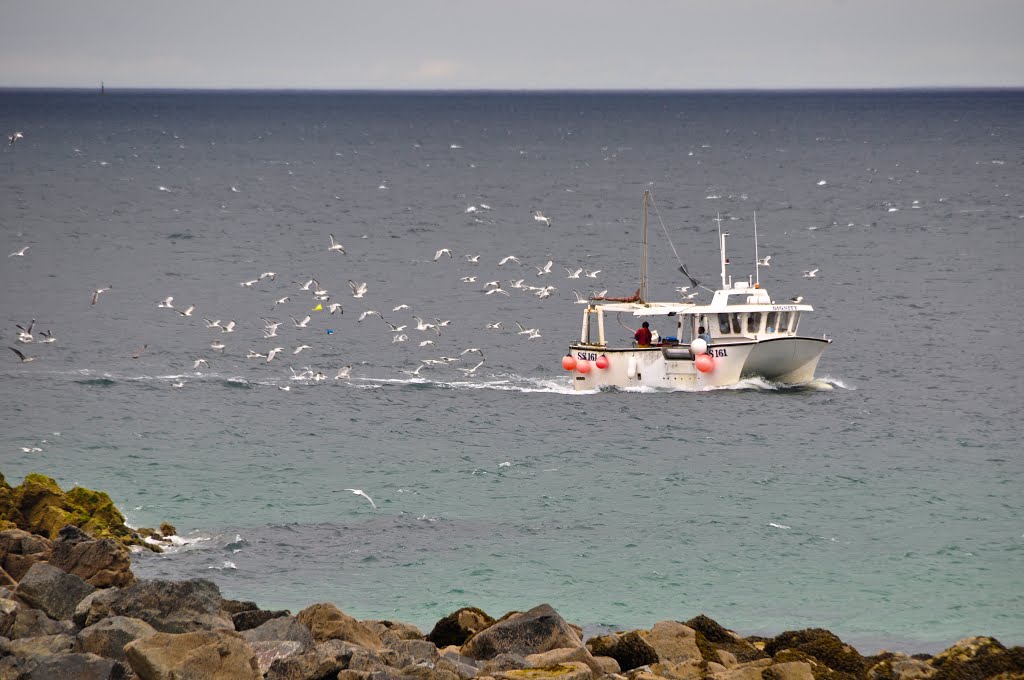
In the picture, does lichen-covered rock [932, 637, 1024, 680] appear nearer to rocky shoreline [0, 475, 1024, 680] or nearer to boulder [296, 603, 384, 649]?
rocky shoreline [0, 475, 1024, 680]

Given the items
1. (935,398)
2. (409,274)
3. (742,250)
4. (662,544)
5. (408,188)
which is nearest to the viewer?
(662,544)

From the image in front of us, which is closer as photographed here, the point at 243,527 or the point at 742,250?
the point at 243,527

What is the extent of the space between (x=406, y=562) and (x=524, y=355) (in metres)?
25.4

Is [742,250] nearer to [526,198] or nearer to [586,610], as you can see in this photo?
[526,198]

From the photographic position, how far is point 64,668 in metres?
17.6

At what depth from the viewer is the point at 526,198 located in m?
128

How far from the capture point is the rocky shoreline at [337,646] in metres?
17.8

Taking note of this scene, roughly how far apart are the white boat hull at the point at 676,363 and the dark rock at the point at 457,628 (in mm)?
26232

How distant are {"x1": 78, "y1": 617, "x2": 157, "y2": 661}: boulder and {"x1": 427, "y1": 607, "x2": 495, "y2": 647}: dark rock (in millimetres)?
5053

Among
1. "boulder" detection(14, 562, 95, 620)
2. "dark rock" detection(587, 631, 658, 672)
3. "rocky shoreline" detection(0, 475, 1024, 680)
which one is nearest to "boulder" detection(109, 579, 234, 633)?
"rocky shoreline" detection(0, 475, 1024, 680)

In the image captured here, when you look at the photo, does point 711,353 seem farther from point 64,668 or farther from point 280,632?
point 64,668

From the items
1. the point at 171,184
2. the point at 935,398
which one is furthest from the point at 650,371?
the point at 171,184

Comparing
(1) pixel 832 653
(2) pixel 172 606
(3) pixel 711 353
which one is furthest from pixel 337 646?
(3) pixel 711 353

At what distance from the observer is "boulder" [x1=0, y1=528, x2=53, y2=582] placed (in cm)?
2402
